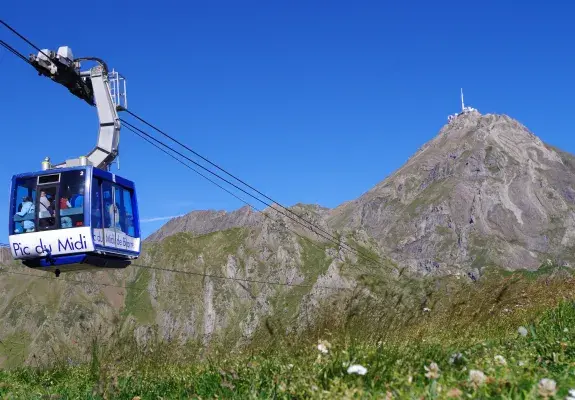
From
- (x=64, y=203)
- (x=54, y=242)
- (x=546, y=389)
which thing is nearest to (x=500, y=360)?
(x=546, y=389)

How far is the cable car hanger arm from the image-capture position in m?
19.1

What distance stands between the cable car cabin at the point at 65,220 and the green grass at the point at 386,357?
5.28 metres

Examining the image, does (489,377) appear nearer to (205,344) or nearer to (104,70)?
(205,344)

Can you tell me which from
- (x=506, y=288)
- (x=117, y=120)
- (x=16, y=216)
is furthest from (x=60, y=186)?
(x=506, y=288)

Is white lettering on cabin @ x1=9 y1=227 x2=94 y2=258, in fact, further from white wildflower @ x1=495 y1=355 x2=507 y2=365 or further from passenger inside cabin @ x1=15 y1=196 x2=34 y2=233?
white wildflower @ x1=495 y1=355 x2=507 y2=365

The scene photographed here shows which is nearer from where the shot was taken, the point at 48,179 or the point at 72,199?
the point at 72,199

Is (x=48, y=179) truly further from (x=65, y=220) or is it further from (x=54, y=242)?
(x=54, y=242)

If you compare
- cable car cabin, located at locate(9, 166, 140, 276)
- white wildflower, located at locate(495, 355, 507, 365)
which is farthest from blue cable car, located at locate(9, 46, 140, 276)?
white wildflower, located at locate(495, 355, 507, 365)

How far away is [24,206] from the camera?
55.4 feet

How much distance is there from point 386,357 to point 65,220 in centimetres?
1282

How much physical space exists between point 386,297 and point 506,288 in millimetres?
1879

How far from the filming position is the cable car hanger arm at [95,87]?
1912cm

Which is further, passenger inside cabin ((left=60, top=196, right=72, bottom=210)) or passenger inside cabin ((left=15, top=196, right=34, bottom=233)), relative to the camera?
passenger inside cabin ((left=15, top=196, right=34, bottom=233))

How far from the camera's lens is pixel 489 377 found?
396 cm
